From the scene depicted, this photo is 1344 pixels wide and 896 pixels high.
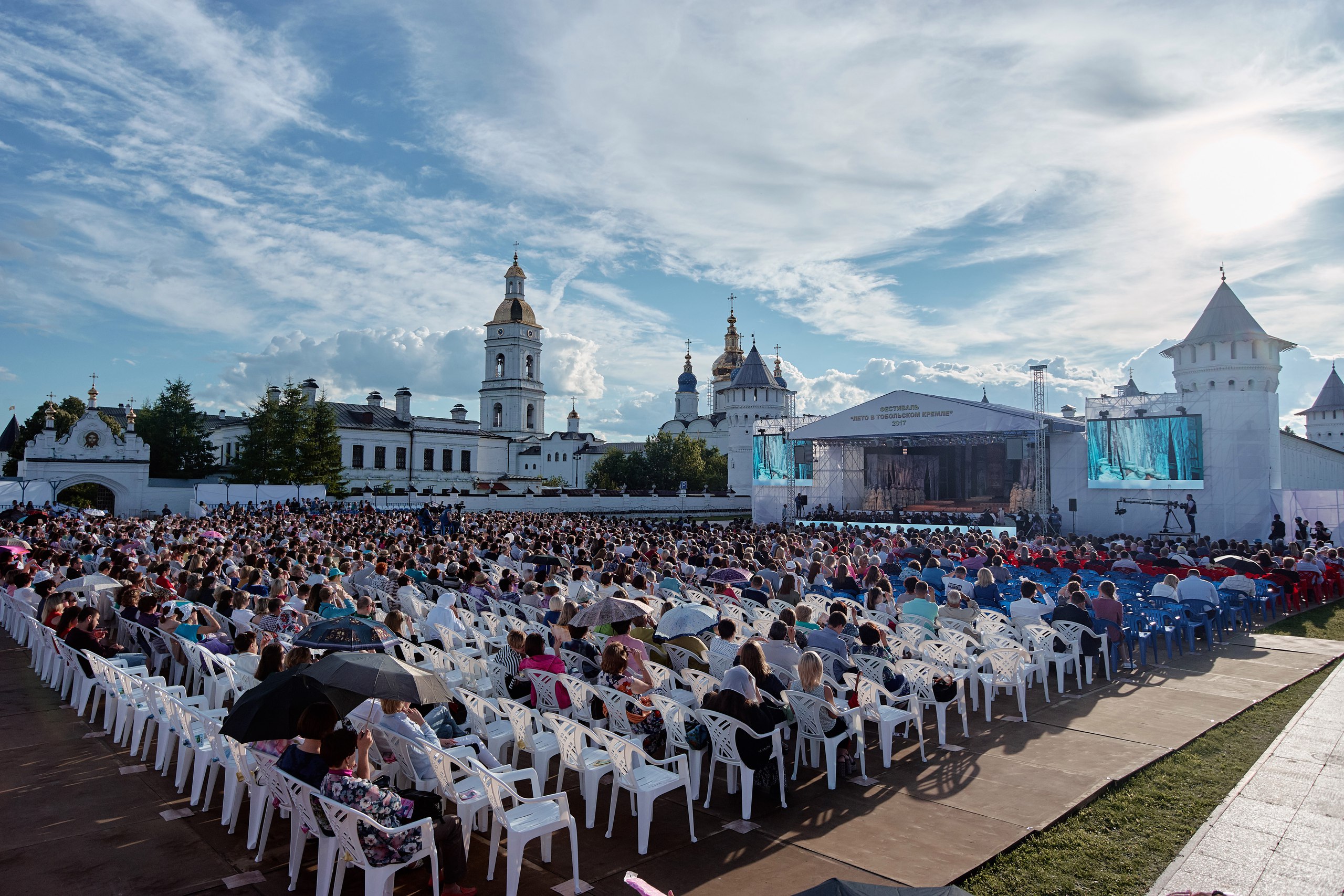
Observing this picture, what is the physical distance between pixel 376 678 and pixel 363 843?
878 millimetres

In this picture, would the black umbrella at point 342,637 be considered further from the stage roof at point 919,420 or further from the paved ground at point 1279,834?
the stage roof at point 919,420

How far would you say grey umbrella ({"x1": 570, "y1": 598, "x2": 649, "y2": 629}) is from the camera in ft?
21.1

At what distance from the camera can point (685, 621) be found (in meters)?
6.80

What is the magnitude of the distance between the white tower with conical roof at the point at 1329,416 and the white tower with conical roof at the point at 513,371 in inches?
2622

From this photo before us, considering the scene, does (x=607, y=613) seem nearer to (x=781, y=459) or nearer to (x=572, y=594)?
(x=572, y=594)

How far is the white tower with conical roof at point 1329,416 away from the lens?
62.2m

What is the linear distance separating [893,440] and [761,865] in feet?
90.8

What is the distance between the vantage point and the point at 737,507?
49.7 meters

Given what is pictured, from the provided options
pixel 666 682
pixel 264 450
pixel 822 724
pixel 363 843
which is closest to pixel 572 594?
pixel 666 682

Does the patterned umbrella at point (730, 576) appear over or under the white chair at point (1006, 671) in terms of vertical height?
over

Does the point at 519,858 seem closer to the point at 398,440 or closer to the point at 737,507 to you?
the point at 737,507

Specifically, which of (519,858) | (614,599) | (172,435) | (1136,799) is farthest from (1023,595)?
(172,435)

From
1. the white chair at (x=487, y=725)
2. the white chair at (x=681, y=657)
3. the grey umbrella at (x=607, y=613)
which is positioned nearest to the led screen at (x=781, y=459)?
the white chair at (x=681, y=657)

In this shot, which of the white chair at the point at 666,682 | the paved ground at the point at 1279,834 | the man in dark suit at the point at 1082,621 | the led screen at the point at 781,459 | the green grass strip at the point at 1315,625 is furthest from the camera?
the led screen at the point at 781,459
